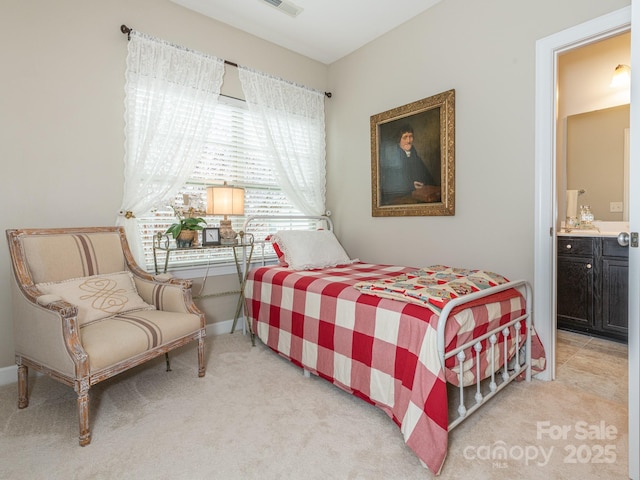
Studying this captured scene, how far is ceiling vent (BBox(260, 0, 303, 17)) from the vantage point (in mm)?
2848

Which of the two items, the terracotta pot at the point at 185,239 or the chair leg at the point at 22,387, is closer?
the chair leg at the point at 22,387

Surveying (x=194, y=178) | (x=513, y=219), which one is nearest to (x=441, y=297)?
(x=513, y=219)

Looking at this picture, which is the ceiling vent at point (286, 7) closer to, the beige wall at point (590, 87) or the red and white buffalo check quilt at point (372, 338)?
the red and white buffalo check quilt at point (372, 338)

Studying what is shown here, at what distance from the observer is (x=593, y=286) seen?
302cm

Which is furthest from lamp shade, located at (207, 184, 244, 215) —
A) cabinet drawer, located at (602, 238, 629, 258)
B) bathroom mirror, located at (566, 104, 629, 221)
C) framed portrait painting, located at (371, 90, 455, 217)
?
bathroom mirror, located at (566, 104, 629, 221)

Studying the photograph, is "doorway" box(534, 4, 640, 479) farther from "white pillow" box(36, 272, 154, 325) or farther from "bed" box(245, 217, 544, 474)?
"white pillow" box(36, 272, 154, 325)

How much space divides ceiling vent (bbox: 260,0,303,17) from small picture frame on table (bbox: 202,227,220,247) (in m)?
1.89

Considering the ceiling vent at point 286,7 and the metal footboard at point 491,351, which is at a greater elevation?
the ceiling vent at point 286,7

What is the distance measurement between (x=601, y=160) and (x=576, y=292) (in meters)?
1.38

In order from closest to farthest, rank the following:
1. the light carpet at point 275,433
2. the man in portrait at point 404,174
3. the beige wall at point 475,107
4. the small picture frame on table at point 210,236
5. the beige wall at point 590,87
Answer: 1. the light carpet at point 275,433
2. the beige wall at point 475,107
3. the small picture frame on table at point 210,236
4. the man in portrait at point 404,174
5. the beige wall at point 590,87

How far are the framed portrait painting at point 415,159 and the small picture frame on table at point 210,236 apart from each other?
152 cm

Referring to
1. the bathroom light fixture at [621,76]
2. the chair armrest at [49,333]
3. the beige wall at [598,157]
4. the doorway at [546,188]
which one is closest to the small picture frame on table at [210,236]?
the chair armrest at [49,333]

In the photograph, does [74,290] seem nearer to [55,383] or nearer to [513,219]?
[55,383]

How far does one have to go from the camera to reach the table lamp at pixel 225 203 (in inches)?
111
